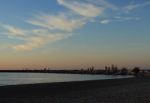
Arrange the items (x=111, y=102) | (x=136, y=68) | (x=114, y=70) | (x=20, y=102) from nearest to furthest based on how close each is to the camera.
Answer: (x=20, y=102)
(x=111, y=102)
(x=136, y=68)
(x=114, y=70)

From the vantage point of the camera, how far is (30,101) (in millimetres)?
19609

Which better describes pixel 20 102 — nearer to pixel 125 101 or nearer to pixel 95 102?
pixel 95 102

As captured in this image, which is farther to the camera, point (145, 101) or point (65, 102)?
point (145, 101)

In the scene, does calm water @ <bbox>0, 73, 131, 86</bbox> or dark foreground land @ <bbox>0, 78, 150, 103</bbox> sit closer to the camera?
dark foreground land @ <bbox>0, 78, 150, 103</bbox>

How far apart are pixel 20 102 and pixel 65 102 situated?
7.99 ft

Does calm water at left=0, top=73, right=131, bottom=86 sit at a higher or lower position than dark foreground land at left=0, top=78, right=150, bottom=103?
higher

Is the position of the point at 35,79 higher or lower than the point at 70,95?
higher

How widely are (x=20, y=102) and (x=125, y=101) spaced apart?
6122mm

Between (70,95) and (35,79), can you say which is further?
(35,79)

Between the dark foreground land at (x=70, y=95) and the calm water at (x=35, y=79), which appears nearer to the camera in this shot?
the dark foreground land at (x=70, y=95)

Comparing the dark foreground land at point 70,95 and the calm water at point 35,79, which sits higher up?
the calm water at point 35,79

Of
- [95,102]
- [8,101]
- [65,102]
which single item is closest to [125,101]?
[95,102]

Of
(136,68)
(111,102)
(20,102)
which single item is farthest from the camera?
(136,68)

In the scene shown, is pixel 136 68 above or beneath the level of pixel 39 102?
above
